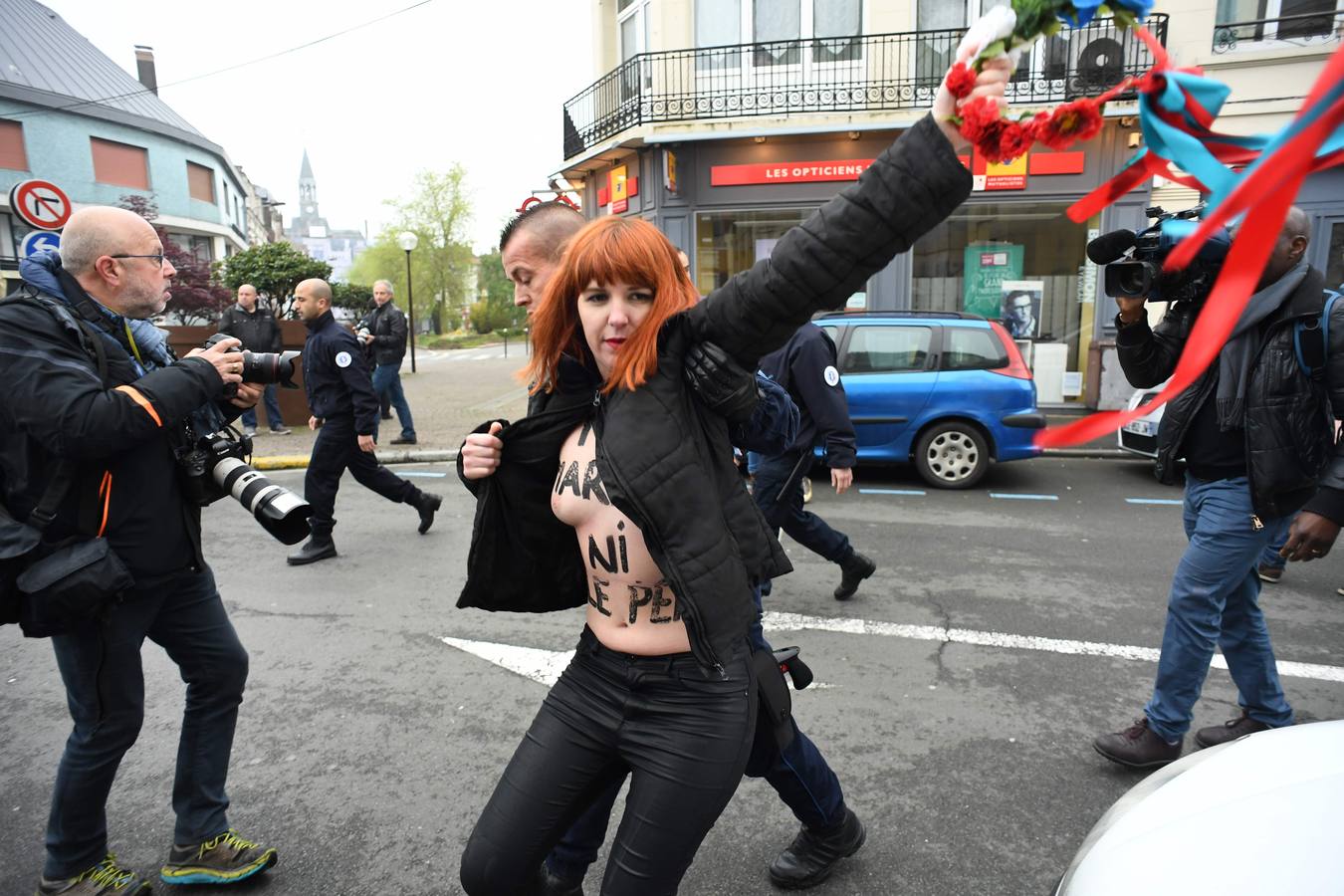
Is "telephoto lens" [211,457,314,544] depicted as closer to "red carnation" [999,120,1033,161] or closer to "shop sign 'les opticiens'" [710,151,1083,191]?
"red carnation" [999,120,1033,161]

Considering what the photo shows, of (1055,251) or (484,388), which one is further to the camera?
(484,388)

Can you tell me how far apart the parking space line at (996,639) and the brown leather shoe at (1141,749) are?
1.09 metres

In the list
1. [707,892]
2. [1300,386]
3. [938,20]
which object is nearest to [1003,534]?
[1300,386]

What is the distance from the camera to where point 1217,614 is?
9.71 feet

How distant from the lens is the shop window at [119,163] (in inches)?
1377

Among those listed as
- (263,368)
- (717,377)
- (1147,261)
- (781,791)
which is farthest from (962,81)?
(263,368)

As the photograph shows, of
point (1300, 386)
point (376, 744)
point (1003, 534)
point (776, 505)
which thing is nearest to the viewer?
point (1300, 386)

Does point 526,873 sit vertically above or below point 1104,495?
above

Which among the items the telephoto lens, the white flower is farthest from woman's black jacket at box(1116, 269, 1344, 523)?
the telephoto lens

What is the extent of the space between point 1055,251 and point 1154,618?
10.7 m

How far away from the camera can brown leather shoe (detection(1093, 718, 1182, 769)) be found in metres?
3.10

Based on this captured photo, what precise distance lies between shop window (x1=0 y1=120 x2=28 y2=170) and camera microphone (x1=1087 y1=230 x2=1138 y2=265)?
1593 inches

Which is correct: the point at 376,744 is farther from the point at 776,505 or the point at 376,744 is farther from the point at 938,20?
the point at 938,20

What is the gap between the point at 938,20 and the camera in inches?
545
